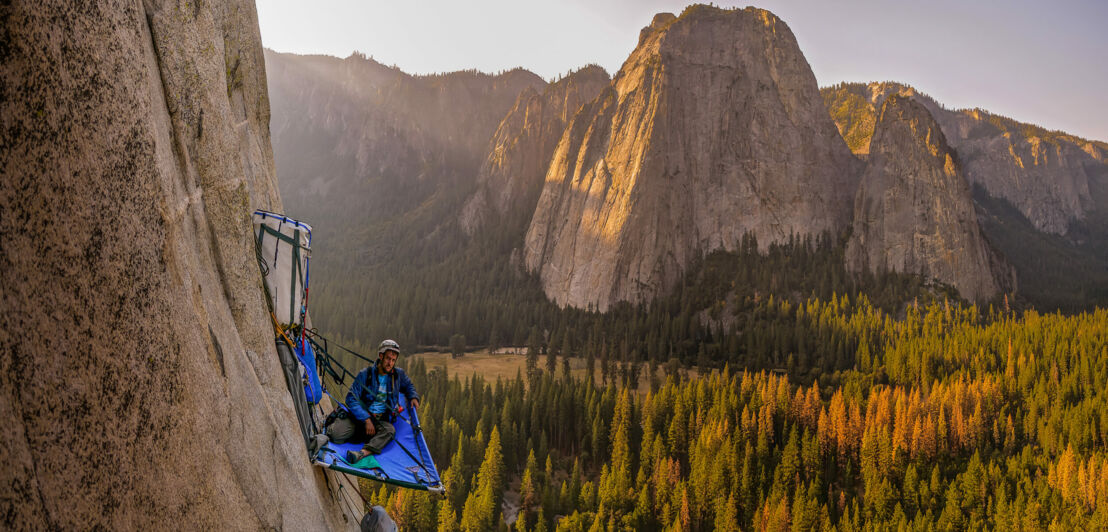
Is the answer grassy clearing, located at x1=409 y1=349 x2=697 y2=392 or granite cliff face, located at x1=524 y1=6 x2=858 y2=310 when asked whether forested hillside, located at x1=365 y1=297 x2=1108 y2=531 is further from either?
granite cliff face, located at x1=524 y1=6 x2=858 y2=310

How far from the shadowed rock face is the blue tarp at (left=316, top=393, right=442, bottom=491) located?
2.02 m

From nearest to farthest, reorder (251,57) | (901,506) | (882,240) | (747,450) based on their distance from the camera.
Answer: (251,57) < (901,506) < (747,450) < (882,240)

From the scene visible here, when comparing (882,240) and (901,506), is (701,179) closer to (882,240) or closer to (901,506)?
(882,240)

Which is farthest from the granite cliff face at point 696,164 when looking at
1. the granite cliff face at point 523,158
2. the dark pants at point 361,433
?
the dark pants at point 361,433

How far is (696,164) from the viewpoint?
13812 centimetres

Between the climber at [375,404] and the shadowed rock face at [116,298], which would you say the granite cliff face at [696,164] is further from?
the shadowed rock face at [116,298]

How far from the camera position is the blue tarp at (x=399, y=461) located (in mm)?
8945

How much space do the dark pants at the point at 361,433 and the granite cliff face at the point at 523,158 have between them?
16653 cm

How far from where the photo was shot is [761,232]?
5320 inches

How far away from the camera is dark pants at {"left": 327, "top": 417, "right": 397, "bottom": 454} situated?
9.68 meters

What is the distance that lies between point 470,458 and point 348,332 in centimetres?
6480

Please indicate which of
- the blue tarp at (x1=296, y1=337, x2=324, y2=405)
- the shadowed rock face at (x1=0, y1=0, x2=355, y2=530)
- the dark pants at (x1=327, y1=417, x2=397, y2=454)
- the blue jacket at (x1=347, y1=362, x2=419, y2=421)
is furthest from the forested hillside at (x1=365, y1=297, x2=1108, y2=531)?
the shadowed rock face at (x1=0, y1=0, x2=355, y2=530)

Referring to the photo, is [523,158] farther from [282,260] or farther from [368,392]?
[282,260]

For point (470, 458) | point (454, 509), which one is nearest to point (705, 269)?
point (470, 458)
